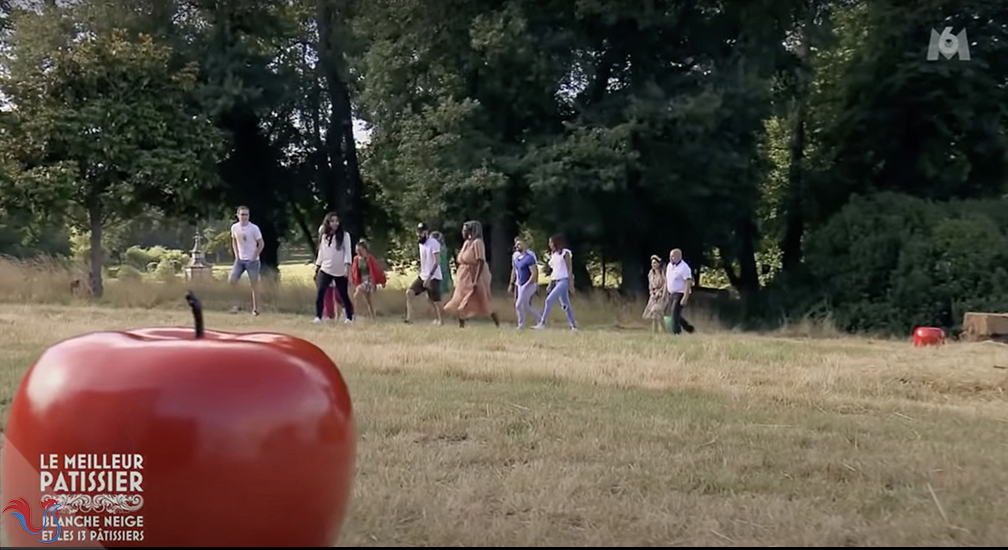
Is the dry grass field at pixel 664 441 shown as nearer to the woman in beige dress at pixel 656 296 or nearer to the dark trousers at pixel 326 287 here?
the dark trousers at pixel 326 287

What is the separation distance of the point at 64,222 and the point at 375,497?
23.7m

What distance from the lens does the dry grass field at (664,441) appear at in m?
5.18

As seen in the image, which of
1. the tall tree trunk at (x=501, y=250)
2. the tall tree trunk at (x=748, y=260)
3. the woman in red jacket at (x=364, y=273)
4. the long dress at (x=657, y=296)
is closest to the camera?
the woman in red jacket at (x=364, y=273)

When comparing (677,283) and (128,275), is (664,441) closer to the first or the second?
(677,283)

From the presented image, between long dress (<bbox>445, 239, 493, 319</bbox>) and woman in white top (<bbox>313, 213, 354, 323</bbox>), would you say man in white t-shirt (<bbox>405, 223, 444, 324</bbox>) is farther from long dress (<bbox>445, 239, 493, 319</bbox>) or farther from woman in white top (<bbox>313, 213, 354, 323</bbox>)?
woman in white top (<bbox>313, 213, 354, 323</bbox>)

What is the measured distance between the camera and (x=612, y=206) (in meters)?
27.2

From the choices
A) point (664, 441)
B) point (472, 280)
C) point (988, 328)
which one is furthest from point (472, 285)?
point (664, 441)

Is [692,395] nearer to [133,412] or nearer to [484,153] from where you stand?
[133,412]

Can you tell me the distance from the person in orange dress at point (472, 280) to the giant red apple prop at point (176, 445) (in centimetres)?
1290

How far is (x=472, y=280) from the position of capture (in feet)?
56.2

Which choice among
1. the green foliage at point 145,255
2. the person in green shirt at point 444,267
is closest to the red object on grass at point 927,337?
the person in green shirt at point 444,267

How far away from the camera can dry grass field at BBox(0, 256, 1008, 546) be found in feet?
17.0

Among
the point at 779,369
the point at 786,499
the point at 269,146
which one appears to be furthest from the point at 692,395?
the point at 269,146

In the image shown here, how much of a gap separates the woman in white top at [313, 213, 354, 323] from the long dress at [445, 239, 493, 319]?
1842mm
